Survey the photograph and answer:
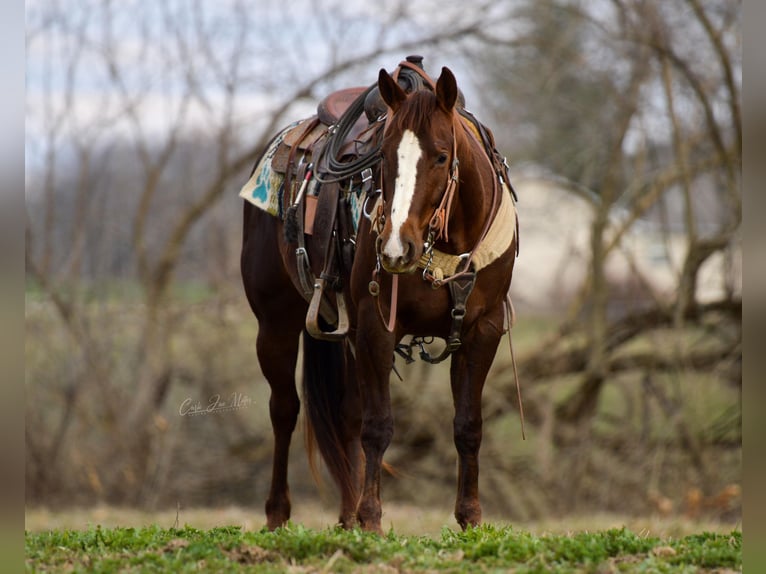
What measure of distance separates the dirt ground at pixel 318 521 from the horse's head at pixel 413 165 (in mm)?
4927

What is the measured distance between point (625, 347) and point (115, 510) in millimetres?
6726

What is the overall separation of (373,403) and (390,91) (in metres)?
1.44

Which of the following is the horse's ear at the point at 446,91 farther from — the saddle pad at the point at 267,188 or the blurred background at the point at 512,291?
the blurred background at the point at 512,291

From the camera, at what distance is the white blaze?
421 cm

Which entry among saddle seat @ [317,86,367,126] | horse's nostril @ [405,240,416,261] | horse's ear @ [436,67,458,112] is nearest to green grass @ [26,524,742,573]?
horse's nostril @ [405,240,416,261]

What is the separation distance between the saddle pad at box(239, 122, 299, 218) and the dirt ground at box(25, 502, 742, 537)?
139 inches

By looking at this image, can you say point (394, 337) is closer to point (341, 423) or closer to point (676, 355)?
point (341, 423)

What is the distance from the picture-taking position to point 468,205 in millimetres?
4898

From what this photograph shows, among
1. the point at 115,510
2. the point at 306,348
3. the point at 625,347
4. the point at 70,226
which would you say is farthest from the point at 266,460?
the point at 306,348

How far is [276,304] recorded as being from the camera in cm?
642

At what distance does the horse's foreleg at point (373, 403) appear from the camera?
486 centimetres

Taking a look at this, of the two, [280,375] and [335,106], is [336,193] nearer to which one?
[335,106]

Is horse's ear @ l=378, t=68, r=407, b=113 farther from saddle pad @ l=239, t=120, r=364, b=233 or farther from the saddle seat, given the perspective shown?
saddle pad @ l=239, t=120, r=364, b=233

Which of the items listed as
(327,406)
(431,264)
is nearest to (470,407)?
(431,264)
